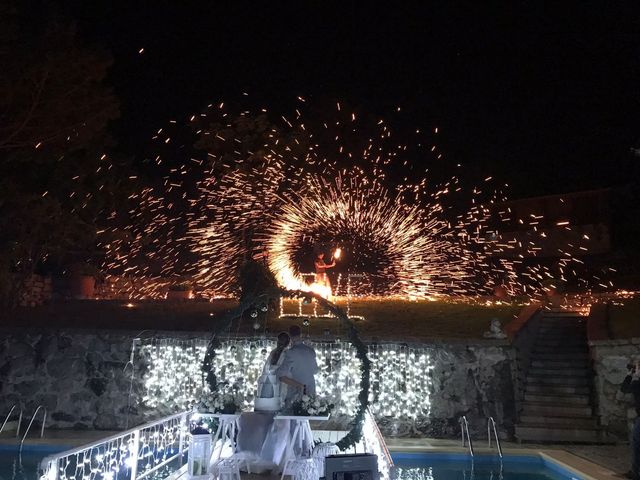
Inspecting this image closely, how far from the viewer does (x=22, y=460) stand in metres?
9.95

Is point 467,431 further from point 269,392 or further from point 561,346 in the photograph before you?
point 561,346

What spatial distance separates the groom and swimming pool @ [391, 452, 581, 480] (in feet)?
7.19

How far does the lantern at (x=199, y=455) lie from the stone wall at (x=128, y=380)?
5.50 metres

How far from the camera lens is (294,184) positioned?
23.3 metres

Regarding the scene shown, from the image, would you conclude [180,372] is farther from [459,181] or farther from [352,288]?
[459,181]

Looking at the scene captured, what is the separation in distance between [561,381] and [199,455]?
8401 mm

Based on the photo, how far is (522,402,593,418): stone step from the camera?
1184 cm

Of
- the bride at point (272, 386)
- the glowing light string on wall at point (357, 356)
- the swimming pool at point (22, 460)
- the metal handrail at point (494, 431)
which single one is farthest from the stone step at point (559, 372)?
the swimming pool at point (22, 460)

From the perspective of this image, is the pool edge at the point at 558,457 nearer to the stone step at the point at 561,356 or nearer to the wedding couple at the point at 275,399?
the wedding couple at the point at 275,399

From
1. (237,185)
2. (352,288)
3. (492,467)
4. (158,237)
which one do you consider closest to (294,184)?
(237,185)

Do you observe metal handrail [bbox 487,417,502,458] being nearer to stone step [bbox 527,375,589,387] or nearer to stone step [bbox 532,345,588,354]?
stone step [bbox 527,375,589,387]

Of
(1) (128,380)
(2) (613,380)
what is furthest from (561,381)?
(1) (128,380)

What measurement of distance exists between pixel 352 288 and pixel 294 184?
495 cm

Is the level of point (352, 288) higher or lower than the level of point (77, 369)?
higher
